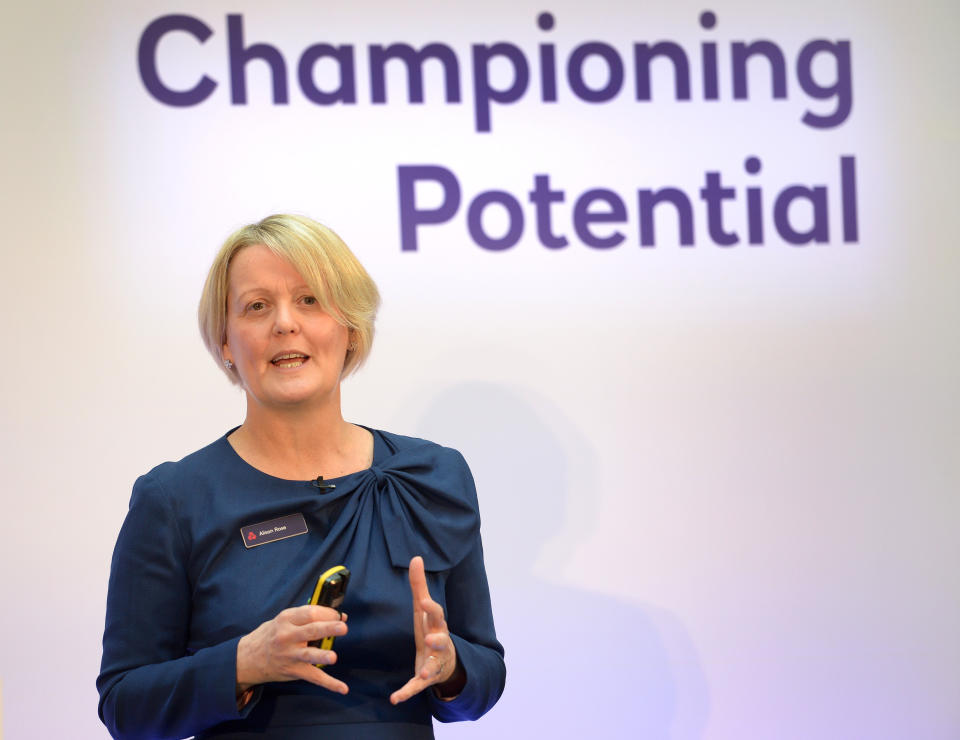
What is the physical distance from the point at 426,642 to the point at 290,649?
0.73 feet

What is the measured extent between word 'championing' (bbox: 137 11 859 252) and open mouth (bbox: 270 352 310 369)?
1.69 metres

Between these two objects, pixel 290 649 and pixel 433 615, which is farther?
pixel 433 615

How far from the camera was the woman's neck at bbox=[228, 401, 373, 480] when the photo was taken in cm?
195

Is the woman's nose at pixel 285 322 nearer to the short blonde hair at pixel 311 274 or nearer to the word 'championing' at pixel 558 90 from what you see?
the short blonde hair at pixel 311 274

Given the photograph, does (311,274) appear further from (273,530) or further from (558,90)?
(558,90)

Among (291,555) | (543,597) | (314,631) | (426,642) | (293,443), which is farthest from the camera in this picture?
(543,597)

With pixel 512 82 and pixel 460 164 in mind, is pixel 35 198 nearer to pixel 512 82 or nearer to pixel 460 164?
pixel 460 164

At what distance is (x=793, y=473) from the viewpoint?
12.4 ft

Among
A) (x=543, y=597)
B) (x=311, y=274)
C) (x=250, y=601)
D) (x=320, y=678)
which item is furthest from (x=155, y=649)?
(x=543, y=597)

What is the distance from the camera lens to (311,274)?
Answer: 1.91 metres

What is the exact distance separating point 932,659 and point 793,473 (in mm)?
845

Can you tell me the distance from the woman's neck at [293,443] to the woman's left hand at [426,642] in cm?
31

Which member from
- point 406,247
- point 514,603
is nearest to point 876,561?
point 514,603

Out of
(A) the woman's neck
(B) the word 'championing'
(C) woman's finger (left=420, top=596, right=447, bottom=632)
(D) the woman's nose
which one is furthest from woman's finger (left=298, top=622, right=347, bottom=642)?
(B) the word 'championing'
